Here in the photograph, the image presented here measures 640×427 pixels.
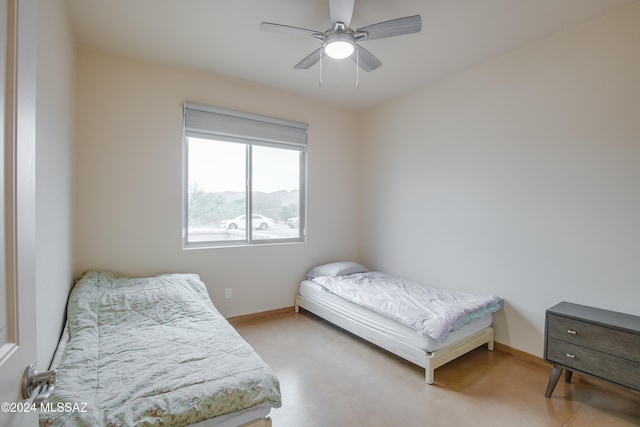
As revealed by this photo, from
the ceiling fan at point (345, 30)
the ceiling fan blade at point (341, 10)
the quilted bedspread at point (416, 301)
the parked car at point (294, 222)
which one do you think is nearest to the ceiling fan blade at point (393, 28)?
the ceiling fan at point (345, 30)

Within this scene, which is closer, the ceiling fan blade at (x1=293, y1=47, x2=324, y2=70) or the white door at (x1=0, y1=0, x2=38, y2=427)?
the white door at (x1=0, y1=0, x2=38, y2=427)

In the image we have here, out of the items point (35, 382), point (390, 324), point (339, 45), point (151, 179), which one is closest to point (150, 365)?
point (35, 382)

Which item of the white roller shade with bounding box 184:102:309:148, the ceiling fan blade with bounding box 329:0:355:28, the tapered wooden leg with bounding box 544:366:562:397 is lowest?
the tapered wooden leg with bounding box 544:366:562:397

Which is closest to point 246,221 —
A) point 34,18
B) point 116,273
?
point 116,273

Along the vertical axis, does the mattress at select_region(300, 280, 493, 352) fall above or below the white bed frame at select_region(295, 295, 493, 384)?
above

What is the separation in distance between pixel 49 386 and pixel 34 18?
0.97 m

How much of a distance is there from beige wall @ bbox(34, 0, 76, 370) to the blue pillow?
7.85 ft

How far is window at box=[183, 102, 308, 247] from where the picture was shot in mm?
3268

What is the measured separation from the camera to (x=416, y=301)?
2.79m

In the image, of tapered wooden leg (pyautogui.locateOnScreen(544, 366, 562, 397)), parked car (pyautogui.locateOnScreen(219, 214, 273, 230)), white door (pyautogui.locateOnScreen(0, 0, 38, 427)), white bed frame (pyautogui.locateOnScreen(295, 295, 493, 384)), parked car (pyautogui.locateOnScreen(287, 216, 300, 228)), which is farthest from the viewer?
parked car (pyautogui.locateOnScreen(287, 216, 300, 228))

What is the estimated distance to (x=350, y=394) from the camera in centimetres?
217

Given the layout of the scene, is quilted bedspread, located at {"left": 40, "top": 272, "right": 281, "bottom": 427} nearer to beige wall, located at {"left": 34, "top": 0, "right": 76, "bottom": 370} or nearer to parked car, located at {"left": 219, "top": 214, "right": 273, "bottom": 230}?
beige wall, located at {"left": 34, "top": 0, "right": 76, "bottom": 370}

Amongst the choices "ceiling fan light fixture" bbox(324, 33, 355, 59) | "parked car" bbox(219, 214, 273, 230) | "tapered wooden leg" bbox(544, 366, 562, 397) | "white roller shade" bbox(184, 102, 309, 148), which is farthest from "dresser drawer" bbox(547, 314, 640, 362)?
"white roller shade" bbox(184, 102, 309, 148)

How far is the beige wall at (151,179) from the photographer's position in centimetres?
275
